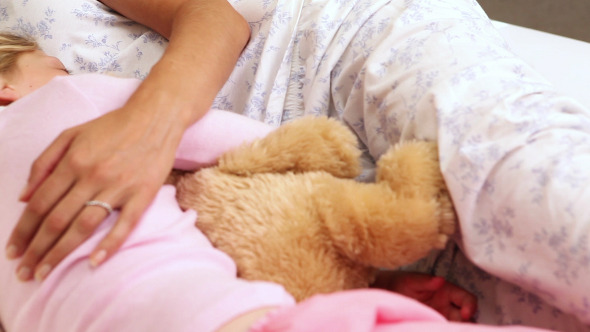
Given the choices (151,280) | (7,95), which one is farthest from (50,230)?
(7,95)

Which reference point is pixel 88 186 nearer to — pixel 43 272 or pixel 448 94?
pixel 43 272

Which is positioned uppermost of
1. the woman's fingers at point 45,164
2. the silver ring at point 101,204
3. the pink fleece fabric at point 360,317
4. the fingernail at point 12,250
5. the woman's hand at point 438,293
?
the woman's fingers at point 45,164

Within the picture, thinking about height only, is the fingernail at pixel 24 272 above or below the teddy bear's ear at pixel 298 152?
below

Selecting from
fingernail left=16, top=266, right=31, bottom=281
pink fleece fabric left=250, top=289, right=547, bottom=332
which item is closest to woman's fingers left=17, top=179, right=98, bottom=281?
fingernail left=16, top=266, right=31, bottom=281

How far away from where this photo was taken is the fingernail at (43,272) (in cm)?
65

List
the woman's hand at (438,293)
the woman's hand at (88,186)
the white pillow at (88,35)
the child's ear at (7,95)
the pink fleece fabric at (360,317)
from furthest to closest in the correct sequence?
the white pillow at (88,35), the child's ear at (7,95), the woman's hand at (438,293), the woman's hand at (88,186), the pink fleece fabric at (360,317)

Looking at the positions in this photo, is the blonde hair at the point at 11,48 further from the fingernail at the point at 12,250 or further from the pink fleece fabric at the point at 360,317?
the pink fleece fabric at the point at 360,317

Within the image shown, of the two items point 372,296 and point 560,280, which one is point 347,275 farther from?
point 560,280

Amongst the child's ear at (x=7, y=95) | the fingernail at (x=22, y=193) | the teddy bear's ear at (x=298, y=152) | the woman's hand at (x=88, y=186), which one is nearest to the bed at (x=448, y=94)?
the teddy bear's ear at (x=298, y=152)

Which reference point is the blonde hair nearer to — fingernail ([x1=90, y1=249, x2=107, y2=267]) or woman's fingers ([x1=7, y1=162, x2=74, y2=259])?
woman's fingers ([x1=7, y1=162, x2=74, y2=259])

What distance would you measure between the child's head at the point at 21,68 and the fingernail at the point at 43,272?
1.48ft

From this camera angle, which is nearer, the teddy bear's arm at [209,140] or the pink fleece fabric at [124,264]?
the pink fleece fabric at [124,264]

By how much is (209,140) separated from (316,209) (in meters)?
0.19

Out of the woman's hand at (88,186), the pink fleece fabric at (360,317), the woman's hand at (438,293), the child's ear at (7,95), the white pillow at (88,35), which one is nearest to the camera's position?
the pink fleece fabric at (360,317)
